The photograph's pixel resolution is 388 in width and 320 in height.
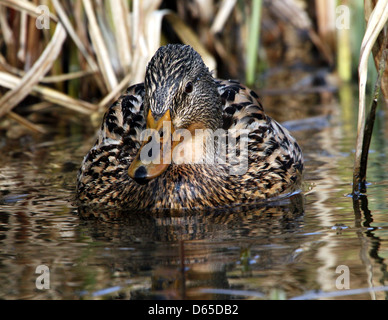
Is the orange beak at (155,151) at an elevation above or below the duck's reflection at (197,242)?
above

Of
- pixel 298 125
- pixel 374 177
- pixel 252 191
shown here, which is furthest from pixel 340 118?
pixel 252 191

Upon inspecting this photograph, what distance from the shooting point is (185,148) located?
19.9 ft

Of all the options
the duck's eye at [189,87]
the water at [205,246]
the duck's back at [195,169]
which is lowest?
the water at [205,246]

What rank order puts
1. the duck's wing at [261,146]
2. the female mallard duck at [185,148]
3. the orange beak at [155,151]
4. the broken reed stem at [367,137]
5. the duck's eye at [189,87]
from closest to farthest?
the orange beak at [155,151], the female mallard duck at [185,148], the broken reed stem at [367,137], the duck's eye at [189,87], the duck's wing at [261,146]

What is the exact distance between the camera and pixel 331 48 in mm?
12305

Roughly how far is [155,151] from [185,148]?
2.22 feet

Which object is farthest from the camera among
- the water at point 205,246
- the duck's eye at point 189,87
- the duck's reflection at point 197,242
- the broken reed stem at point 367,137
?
the duck's eye at point 189,87

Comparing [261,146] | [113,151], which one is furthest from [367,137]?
[113,151]

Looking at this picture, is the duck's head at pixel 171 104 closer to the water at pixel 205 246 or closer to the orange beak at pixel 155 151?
the orange beak at pixel 155 151

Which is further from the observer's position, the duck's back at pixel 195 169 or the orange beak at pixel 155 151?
the duck's back at pixel 195 169

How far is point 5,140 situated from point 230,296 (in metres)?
5.70

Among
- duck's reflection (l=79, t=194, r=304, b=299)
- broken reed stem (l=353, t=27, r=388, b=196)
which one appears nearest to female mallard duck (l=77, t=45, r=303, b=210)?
duck's reflection (l=79, t=194, r=304, b=299)

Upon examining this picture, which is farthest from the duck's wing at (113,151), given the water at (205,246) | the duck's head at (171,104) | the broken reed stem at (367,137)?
the broken reed stem at (367,137)

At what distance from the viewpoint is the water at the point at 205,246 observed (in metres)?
4.07
